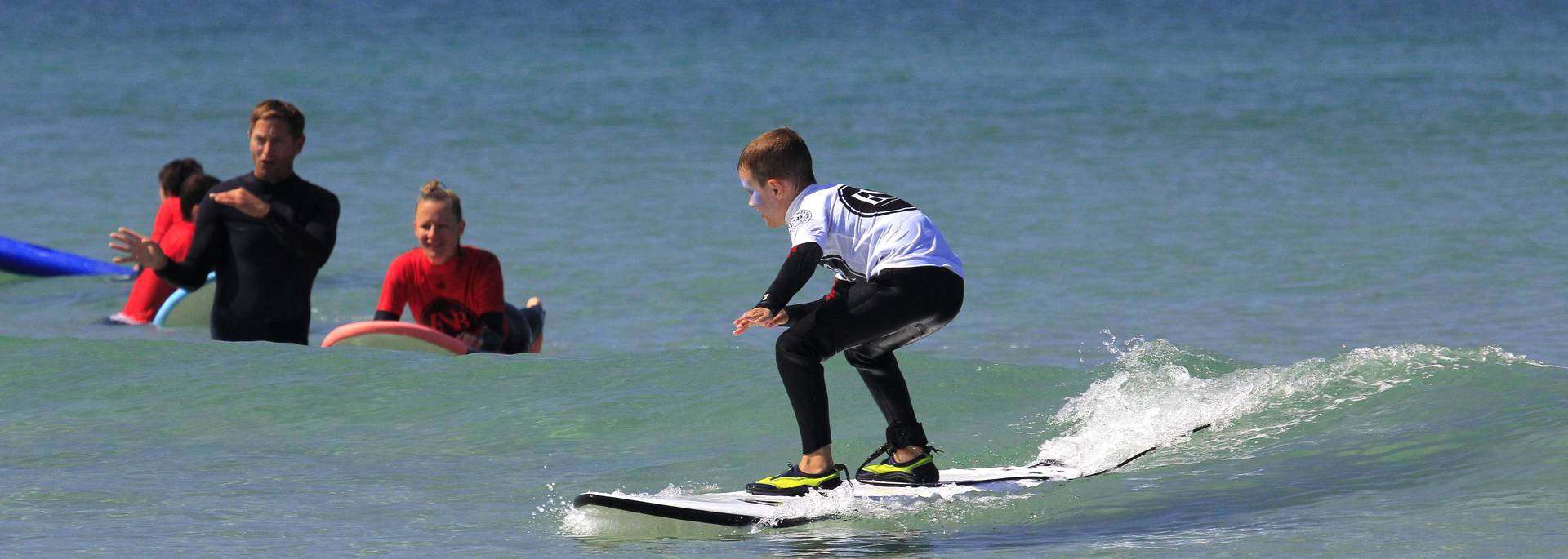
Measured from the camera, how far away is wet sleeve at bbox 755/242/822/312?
529 cm

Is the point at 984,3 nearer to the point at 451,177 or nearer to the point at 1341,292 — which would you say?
the point at 451,177

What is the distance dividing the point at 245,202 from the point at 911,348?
3.95 m

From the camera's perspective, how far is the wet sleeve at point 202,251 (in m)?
7.91

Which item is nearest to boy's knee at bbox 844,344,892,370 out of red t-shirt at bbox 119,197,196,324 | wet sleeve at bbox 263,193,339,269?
wet sleeve at bbox 263,193,339,269

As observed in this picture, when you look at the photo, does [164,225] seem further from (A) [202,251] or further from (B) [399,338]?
(A) [202,251]

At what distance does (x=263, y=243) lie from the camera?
7.92 m

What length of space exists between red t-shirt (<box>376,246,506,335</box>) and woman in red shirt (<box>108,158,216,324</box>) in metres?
3.70

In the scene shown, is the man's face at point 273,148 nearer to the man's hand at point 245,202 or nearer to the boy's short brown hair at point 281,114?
the boy's short brown hair at point 281,114

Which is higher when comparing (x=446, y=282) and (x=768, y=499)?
(x=446, y=282)

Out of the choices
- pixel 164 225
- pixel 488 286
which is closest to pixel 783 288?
pixel 488 286

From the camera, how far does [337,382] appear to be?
8.63 metres

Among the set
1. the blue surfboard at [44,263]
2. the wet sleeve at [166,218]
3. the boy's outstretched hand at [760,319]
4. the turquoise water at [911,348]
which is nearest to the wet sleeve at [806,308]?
the boy's outstretched hand at [760,319]

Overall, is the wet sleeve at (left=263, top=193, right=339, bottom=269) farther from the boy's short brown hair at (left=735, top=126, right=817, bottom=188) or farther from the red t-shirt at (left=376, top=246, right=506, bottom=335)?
the boy's short brown hair at (left=735, top=126, right=817, bottom=188)

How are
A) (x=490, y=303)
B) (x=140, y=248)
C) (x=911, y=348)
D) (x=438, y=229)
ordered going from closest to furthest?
(x=140, y=248), (x=438, y=229), (x=490, y=303), (x=911, y=348)
